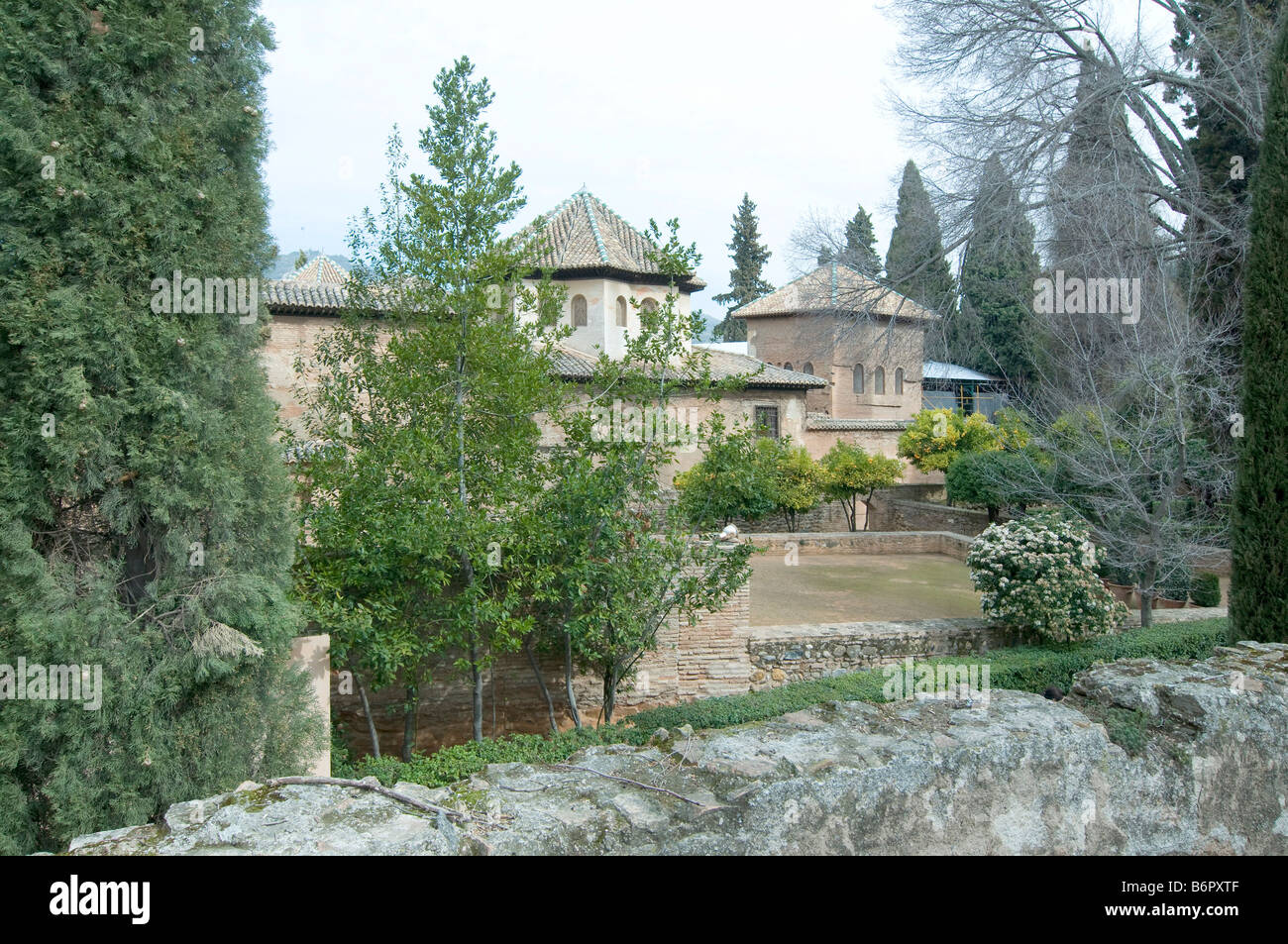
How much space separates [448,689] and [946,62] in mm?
15216

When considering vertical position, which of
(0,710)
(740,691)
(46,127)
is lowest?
(740,691)

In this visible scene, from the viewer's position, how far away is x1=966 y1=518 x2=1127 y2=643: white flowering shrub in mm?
9250

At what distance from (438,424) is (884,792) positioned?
16.0 ft

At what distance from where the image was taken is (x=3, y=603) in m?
3.83

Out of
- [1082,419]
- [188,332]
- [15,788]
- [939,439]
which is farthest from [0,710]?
[939,439]

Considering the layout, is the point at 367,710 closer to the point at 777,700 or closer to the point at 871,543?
the point at 777,700

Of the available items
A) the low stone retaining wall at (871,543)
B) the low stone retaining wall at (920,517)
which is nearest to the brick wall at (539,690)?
the low stone retaining wall at (871,543)

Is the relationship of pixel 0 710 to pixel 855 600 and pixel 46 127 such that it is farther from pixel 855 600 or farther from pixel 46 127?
pixel 855 600

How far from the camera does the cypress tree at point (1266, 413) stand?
710 cm

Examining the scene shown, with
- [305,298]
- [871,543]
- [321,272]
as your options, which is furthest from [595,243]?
[871,543]

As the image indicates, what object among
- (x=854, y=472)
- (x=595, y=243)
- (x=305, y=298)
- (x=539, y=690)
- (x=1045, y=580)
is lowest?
(x=539, y=690)

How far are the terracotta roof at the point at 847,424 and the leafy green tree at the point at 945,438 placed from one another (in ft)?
14.7

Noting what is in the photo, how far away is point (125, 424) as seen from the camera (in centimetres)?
398

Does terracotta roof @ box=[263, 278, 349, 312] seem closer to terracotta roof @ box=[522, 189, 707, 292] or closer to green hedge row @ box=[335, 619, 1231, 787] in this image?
terracotta roof @ box=[522, 189, 707, 292]
